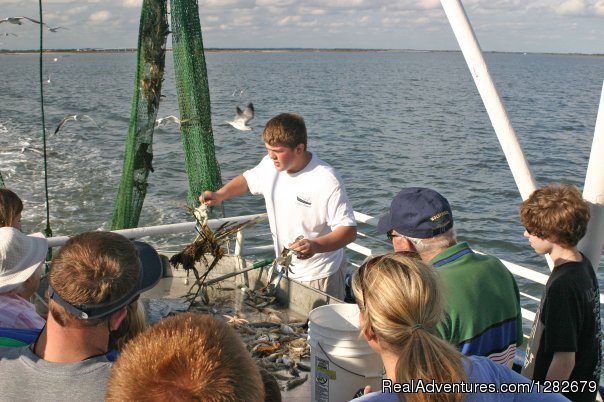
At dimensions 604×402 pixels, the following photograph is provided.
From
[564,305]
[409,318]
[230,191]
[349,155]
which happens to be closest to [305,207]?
[230,191]

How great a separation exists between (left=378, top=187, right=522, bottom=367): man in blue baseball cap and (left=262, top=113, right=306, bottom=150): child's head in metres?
1.71

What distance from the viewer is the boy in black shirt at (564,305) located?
3.00 meters

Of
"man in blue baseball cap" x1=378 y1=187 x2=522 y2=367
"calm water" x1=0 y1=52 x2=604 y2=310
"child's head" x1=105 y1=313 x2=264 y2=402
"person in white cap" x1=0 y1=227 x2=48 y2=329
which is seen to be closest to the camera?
"child's head" x1=105 y1=313 x2=264 y2=402

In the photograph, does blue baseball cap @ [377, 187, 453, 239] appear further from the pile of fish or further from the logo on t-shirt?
the logo on t-shirt

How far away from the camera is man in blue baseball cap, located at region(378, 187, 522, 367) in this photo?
8.41 feet

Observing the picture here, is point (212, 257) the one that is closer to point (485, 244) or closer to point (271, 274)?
point (271, 274)

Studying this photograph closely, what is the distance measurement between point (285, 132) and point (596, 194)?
202cm

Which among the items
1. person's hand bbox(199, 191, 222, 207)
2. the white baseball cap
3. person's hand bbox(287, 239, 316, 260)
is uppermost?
the white baseball cap

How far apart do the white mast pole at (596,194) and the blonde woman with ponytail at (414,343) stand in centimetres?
172

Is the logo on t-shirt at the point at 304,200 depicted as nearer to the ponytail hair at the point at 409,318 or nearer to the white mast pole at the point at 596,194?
the white mast pole at the point at 596,194

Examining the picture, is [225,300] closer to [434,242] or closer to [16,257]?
[16,257]

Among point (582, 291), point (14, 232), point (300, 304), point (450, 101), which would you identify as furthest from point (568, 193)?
point (450, 101)

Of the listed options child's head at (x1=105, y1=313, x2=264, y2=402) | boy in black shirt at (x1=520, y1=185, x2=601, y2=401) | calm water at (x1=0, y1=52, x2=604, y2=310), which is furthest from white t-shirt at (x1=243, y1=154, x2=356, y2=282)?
calm water at (x1=0, y1=52, x2=604, y2=310)

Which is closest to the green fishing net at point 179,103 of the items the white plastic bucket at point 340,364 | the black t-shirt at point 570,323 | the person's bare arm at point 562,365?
the white plastic bucket at point 340,364
